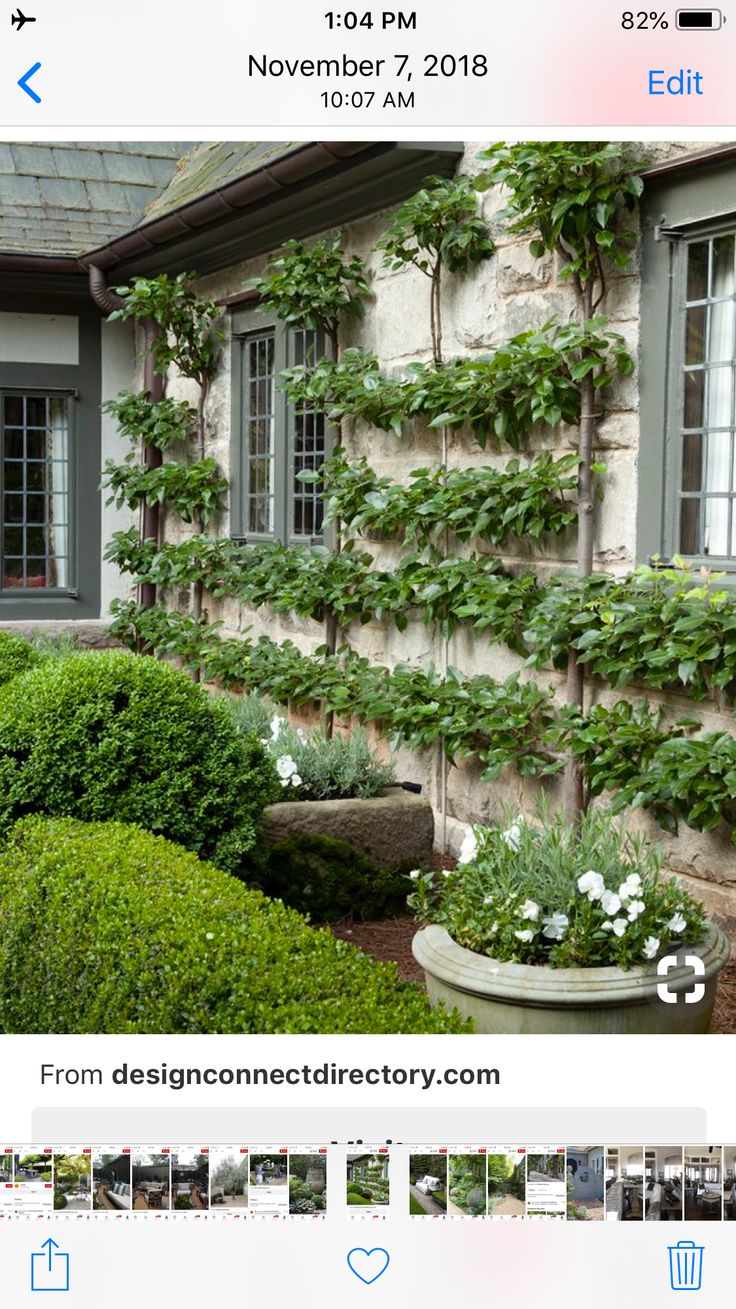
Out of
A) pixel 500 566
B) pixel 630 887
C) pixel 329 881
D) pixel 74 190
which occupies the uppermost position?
pixel 74 190

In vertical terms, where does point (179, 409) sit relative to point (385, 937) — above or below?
above

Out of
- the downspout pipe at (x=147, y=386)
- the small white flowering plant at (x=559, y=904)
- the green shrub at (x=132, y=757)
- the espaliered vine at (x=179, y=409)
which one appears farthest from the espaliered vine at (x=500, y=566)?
the downspout pipe at (x=147, y=386)

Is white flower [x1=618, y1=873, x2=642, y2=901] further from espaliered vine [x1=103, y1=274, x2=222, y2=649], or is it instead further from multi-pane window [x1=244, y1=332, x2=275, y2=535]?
espaliered vine [x1=103, y1=274, x2=222, y2=649]

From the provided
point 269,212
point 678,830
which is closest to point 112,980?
point 678,830

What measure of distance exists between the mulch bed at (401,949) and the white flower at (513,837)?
718 mm

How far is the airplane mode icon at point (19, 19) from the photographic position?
2.20 metres

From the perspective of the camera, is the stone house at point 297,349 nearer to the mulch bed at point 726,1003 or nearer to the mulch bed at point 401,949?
the mulch bed at point 726,1003

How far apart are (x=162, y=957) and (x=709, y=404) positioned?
9.20 ft

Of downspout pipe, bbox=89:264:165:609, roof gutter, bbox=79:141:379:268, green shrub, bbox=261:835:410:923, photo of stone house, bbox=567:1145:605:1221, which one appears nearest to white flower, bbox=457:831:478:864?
green shrub, bbox=261:835:410:923

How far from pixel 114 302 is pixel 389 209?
3.77 metres

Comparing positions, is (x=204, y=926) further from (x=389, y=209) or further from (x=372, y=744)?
(x=389, y=209)

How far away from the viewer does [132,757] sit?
4531 millimetres

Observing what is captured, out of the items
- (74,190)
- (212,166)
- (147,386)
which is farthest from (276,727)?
(74,190)

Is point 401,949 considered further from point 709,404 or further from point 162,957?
point 709,404
